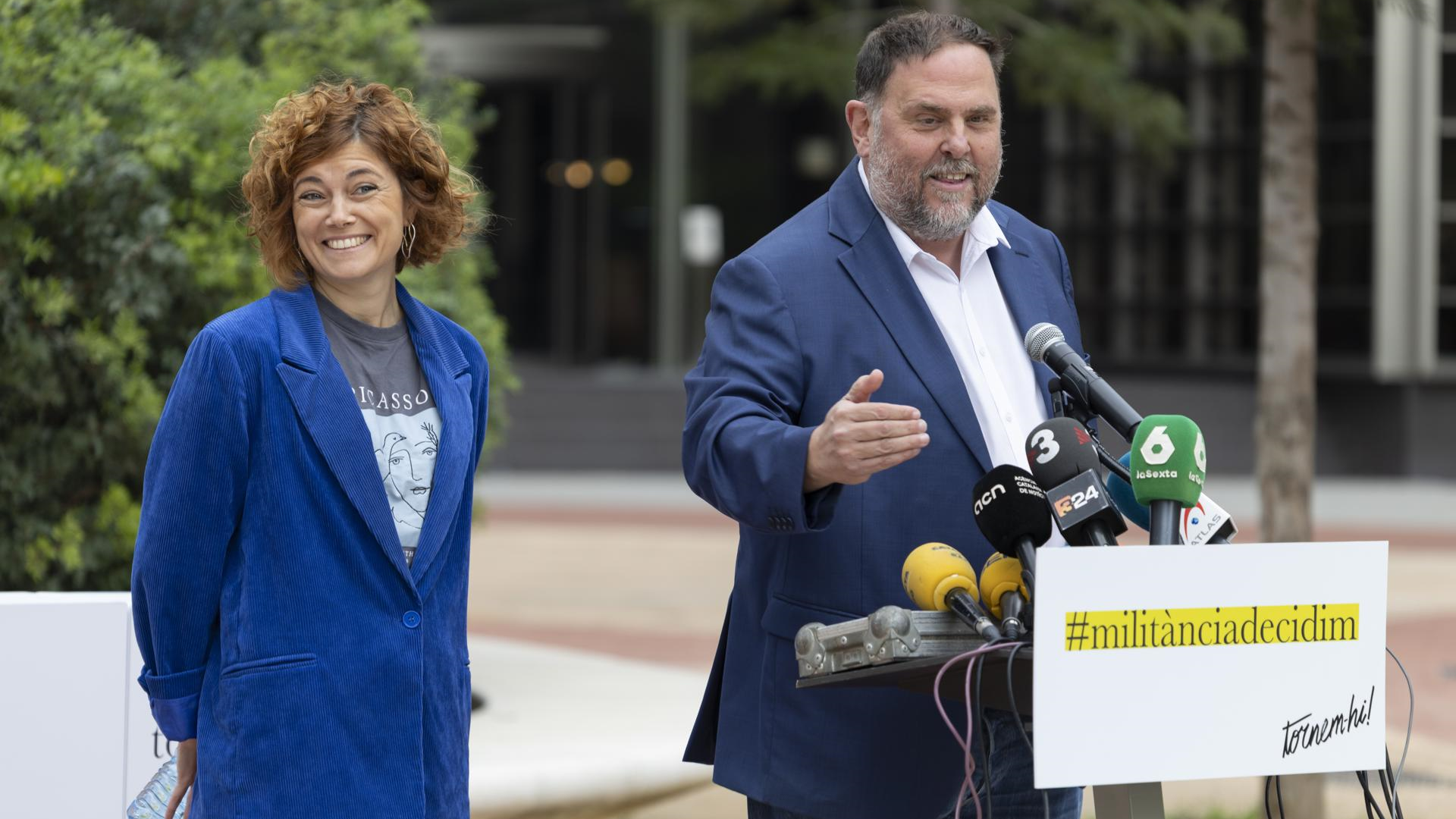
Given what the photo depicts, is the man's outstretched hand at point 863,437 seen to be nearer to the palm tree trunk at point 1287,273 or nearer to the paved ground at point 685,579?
the paved ground at point 685,579

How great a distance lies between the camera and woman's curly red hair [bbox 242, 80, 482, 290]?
2.64m

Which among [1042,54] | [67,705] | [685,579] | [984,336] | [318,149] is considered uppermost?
[1042,54]

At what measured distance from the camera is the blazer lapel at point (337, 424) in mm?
2539

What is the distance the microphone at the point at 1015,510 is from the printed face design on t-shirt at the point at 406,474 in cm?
89

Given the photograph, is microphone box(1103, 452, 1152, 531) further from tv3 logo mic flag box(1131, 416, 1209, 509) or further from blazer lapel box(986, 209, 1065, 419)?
tv3 logo mic flag box(1131, 416, 1209, 509)

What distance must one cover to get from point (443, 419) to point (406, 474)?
108 mm

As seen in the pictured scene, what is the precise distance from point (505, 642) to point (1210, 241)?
1562 centimetres

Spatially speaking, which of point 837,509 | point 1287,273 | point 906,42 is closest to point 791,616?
point 837,509

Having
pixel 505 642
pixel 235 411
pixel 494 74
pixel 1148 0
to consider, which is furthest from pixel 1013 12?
pixel 235 411

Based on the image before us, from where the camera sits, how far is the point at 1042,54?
45.5 ft

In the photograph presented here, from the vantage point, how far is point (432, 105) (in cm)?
624

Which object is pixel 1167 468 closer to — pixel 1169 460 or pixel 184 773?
pixel 1169 460

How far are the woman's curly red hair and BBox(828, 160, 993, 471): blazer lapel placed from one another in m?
Answer: 0.69

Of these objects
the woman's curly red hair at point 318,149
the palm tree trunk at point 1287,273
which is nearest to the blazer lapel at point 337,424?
the woman's curly red hair at point 318,149
